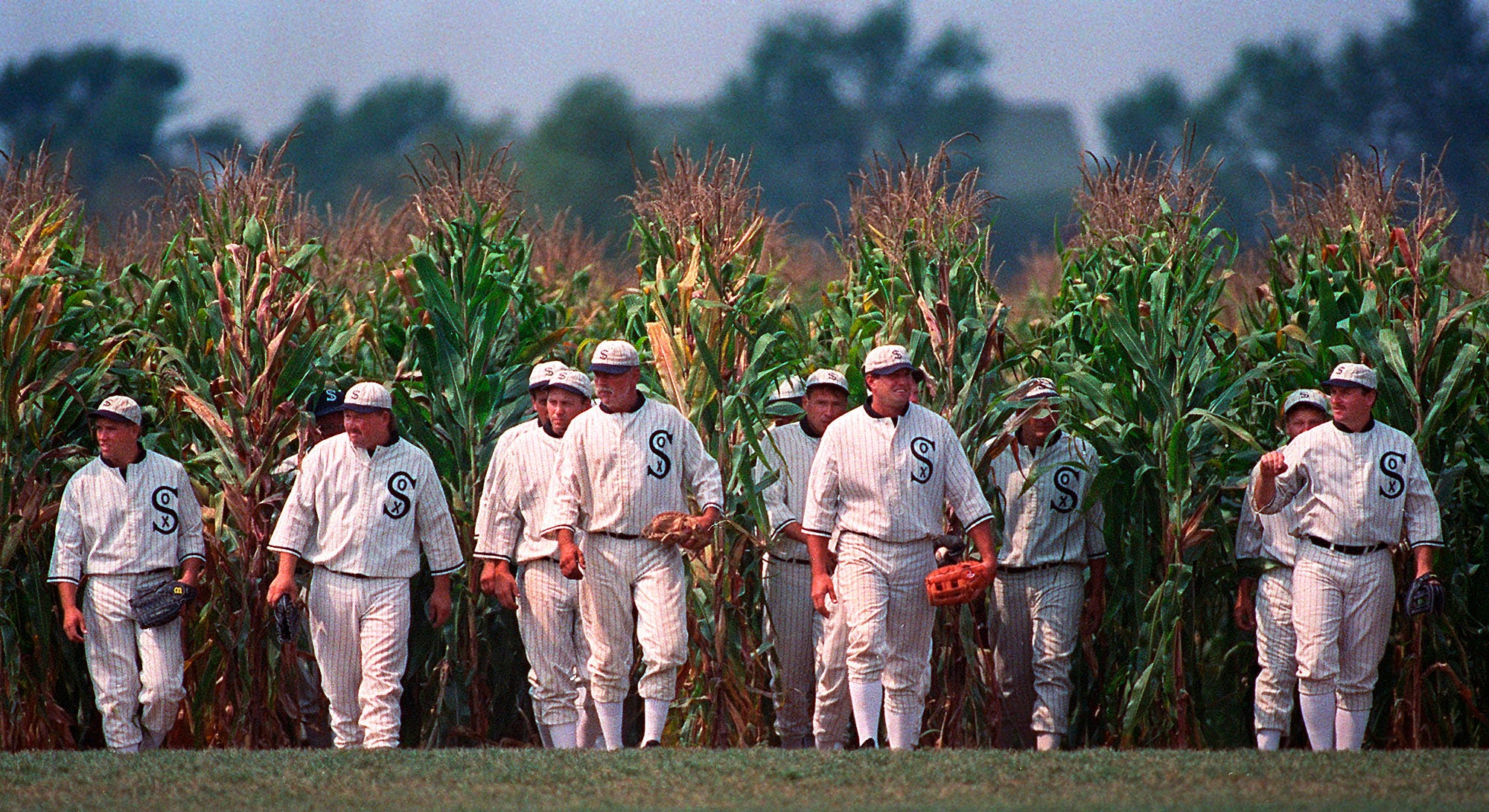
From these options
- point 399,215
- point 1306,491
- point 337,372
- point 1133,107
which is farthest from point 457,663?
point 1133,107

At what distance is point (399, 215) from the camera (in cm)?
1495

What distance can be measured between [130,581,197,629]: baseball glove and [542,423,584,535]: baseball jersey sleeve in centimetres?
169

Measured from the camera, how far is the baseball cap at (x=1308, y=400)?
26.4 feet

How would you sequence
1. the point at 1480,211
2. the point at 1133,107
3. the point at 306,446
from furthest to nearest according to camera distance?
1. the point at 1133,107
2. the point at 1480,211
3. the point at 306,446

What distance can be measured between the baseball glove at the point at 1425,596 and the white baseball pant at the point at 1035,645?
5.11ft

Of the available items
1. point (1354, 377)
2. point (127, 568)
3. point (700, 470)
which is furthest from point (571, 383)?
point (1354, 377)

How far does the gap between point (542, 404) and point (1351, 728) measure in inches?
162

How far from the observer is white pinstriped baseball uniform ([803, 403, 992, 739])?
25.3ft

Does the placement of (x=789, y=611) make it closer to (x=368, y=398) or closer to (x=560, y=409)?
(x=560, y=409)

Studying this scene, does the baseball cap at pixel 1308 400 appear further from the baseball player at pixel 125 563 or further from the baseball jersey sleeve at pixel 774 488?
the baseball player at pixel 125 563

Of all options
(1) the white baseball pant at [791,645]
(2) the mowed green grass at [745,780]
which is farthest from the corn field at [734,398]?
(2) the mowed green grass at [745,780]

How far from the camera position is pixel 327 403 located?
827cm

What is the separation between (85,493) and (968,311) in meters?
4.41

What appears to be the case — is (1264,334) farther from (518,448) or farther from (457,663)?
(457,663)
